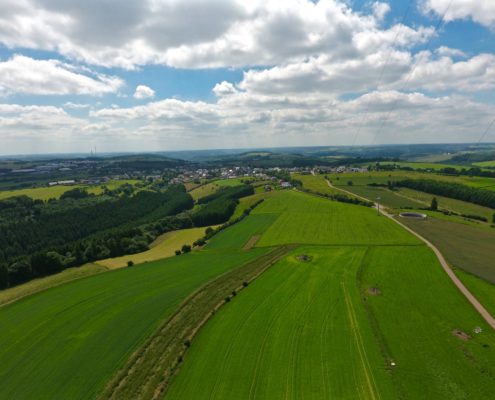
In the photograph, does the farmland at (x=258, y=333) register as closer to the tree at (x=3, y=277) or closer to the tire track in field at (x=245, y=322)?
the tire track in field at (x=245, y=322)

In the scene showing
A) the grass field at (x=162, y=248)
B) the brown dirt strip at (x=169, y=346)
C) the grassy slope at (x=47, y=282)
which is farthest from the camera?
the grass field at (x=162, y=248)

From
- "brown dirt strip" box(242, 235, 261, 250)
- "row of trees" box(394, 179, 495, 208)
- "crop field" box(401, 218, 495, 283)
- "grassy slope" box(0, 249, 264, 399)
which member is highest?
"row of trees" box(394, 179, 495, 208)

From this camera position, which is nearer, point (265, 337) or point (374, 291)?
point (265, 337)

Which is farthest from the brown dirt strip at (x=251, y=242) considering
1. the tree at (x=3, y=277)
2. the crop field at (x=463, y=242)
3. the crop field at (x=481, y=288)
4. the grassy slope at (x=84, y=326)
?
the tree at (x=3, y=277)

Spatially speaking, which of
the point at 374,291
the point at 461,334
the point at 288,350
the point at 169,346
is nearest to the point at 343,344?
the point at 288,350

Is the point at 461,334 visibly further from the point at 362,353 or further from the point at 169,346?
the point at 169,346

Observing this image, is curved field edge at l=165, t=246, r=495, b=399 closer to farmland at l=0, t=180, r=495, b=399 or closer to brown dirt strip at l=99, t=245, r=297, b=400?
Result: farmland at l=0, t=180, r=495, b=399

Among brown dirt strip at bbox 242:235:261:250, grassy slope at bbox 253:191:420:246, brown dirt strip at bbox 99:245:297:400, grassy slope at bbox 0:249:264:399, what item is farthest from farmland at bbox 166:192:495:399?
grassy slope at bbox 253:191:420:246
